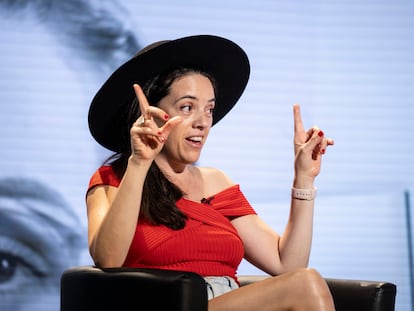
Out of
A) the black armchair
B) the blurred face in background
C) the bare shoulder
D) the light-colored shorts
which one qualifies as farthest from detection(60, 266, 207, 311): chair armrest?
the blurred face in background

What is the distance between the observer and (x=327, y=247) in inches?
146

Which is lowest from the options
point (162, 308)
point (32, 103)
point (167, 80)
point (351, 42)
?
point (162, 308)

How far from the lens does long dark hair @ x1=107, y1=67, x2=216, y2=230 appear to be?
217cm

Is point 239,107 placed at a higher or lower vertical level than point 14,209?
higher

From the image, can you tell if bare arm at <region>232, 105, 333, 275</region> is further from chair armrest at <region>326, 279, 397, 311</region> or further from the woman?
chair armrest at <region>326, 279, 397, 311</region>

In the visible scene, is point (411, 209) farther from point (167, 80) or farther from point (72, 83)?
point (167, 80)

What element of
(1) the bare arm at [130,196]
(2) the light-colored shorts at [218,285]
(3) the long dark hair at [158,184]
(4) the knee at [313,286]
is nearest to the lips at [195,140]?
(3) the long dark hair at [158,184]

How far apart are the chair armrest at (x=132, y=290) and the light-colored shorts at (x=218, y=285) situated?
28cm

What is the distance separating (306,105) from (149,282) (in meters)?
1.97

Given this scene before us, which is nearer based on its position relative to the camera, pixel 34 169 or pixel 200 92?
pixel 200 92

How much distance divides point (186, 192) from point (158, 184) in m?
0.14

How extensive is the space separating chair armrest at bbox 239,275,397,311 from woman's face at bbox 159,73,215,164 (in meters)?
0.54

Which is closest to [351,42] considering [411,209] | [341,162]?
[341,162]

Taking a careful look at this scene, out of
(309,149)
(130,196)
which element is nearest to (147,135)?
(130,196)
